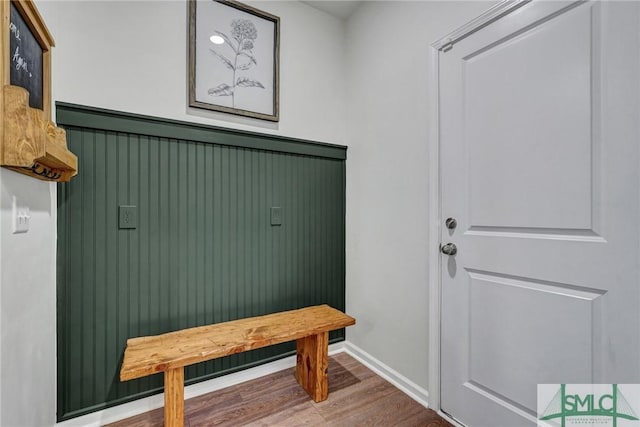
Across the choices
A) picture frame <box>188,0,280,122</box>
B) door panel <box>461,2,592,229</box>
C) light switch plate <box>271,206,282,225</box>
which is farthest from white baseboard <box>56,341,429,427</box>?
picture frame <box>188,0,280,122</box>

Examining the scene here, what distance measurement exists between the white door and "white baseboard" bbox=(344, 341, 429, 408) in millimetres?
161

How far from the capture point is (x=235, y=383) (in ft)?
6.53

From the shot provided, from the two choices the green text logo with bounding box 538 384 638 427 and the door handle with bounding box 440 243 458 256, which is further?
the door handle with bounding box 440 243 458 256

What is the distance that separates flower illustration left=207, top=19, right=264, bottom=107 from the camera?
6.47 feet

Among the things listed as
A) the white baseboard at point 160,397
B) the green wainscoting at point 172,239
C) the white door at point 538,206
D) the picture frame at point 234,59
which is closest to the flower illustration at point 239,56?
the picture frame at point 234,59

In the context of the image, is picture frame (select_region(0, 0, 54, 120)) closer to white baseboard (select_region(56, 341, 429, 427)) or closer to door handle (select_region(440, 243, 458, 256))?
white baseboard (select_region(56, 341, 429, 427))

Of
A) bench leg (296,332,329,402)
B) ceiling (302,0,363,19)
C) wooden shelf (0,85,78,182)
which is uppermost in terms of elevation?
ceiling (302,0,363,19)

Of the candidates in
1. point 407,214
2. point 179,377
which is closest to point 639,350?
point 407,214

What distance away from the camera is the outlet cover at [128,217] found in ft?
5.48

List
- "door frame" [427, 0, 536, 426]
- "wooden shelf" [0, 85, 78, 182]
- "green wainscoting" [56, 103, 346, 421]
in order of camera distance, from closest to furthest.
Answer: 1. "wooden shelf" [0, 85, 78, 182]
2. "green wainscoting" [56, 103, 346, 421]
3. "door frame" [427, 0, 536, 426]

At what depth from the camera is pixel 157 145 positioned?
177cm

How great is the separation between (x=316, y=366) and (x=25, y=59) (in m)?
2.02

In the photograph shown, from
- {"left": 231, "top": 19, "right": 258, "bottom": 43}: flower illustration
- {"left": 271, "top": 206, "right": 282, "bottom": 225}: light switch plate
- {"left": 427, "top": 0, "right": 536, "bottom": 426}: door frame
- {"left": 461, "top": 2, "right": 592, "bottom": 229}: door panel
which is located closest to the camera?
{"left": 461, "top": 2, "right": 592, "bottom": 229}: door panel

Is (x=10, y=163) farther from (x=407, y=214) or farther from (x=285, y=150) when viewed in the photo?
(x=407, y=214)
